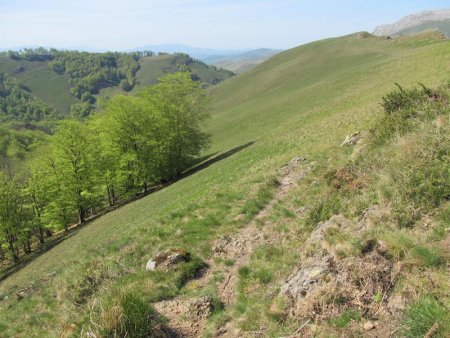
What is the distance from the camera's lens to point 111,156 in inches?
1901

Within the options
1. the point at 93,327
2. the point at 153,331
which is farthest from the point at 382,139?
the point at 93,327

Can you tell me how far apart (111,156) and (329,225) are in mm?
41961

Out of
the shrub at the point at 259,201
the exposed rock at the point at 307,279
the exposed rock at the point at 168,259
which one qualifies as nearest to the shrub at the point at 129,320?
the exposed rock at the point at 307,279

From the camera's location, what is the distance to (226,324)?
336 inches

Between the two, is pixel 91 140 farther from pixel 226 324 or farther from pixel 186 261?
pixel 226 324

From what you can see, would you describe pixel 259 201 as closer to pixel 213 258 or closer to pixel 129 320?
pixel 213 258

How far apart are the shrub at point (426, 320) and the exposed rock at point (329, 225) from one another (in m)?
4.09

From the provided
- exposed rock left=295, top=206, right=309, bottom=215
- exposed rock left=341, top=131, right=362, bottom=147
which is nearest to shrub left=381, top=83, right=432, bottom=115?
exposed rock left=341, top=131, right=362, bottom=147

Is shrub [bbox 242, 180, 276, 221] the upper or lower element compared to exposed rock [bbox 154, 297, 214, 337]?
upper

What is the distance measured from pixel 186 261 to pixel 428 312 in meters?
8.57

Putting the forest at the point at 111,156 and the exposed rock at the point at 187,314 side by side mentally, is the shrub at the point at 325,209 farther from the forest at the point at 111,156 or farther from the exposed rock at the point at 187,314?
the forest at the point at 111,156

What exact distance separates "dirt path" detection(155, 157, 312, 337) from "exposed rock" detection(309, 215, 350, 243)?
7.93ft

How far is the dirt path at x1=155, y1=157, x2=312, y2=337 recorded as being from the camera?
29.5 ft

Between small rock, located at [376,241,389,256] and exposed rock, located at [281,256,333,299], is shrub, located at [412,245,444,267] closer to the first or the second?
small rock, located at [376,241,389,256]
